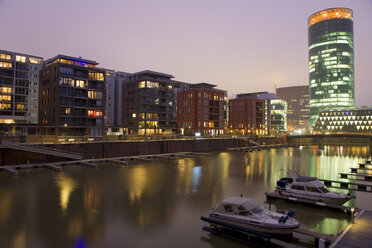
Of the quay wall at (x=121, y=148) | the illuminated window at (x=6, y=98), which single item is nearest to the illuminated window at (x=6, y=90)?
the illuminated window at (x=6, y=98)

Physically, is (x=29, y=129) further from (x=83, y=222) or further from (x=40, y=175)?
(x=83, y=222)

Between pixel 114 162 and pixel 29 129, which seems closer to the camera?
pixel 114 162

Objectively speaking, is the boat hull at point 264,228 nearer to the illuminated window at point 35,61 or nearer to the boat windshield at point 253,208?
the boat windshield at point 253,208

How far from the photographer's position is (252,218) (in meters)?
20.7

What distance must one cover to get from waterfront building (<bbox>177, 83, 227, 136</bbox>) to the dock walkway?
101 metres

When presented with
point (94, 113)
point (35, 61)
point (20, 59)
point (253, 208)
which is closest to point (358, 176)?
point (253, 208)

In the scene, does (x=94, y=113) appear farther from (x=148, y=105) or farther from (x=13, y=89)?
(x=13, y=89)

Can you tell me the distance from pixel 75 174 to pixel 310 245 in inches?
1568

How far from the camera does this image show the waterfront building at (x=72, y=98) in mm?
87000

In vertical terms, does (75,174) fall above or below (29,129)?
below

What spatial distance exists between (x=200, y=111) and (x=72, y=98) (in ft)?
192

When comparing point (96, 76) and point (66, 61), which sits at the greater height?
point (66, 61)

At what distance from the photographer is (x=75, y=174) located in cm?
4756

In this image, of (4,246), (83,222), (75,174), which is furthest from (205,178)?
(4,246)
